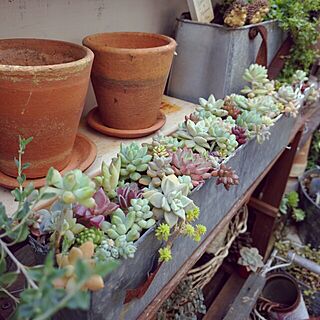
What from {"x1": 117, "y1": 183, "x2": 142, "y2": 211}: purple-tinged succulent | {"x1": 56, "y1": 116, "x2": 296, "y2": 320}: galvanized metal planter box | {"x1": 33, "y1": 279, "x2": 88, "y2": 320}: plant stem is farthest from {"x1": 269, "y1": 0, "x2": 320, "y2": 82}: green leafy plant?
{"x1": 33, "y1": 279, "x2": 88, "y2": 320}: plant stem

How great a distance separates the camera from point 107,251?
1.36 feet

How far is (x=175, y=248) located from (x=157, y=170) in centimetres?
14

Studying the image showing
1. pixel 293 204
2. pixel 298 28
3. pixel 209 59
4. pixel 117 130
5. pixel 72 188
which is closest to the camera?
pixel 72 188

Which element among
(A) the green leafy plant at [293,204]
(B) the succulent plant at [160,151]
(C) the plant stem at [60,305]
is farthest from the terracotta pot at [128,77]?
(A) the green leafy plant at [293,204]

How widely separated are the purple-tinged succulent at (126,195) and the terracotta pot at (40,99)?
11cm

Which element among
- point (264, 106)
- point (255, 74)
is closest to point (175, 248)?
point (264, 106)

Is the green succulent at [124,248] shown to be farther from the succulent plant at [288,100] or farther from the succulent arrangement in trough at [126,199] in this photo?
the succulent plant at [288,100]

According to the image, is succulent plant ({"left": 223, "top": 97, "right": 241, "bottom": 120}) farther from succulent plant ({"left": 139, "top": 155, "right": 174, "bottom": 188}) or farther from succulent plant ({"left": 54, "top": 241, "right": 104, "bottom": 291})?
succulent plant ({"left": 54, "top": 241, "right": 104, "bottom": 291})

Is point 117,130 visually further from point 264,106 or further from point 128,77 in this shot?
point 264,106

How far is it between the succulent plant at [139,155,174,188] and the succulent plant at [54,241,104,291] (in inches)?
6.4

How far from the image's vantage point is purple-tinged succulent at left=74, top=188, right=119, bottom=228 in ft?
1.39

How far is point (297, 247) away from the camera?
1583 mm

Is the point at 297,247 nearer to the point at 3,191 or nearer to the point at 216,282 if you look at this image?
the point at 216,282

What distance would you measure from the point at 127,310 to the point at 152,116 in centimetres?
34
